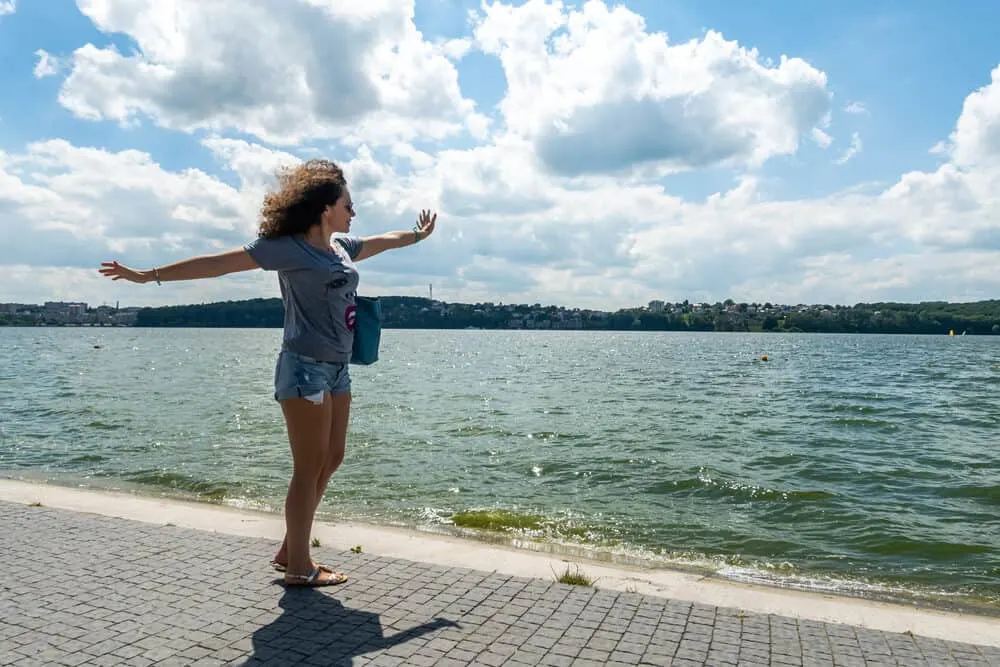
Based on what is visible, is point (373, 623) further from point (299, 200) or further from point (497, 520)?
point (497, 520)

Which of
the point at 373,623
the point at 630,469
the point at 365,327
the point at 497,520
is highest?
the point at 365,327

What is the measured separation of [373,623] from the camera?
4184 millimetres

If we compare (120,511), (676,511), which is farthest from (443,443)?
(120,511)

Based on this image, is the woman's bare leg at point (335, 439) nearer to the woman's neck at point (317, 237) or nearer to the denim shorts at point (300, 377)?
the denim shorts at point (300, 377)

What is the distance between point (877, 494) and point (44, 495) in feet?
36.6

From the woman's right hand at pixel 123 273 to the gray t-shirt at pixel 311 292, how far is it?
1.99 feet

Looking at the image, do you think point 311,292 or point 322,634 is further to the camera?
point 311,292

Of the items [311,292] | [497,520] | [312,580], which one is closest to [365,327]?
[311,292]

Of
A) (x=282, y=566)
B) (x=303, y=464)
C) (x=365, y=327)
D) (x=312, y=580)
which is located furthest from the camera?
(x=282, y=566)

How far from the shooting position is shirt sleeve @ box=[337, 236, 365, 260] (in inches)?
200

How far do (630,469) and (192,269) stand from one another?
9844 millimetres

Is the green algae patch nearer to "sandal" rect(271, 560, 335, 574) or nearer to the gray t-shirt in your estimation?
"sandal" rect(271, 560, 335, 574)

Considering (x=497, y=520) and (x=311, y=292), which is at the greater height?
(x=311, y=292)

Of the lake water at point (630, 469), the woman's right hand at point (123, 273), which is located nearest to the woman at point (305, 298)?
the woman's right hand at point (123, 273)
